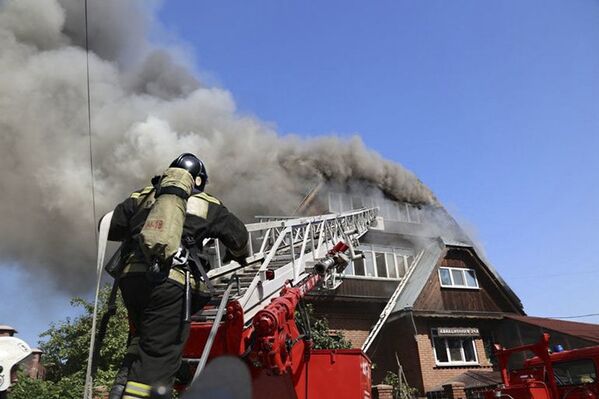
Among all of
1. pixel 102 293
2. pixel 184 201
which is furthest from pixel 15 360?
pixel 102 293

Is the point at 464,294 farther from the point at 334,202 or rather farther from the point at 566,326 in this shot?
the point at 334,202

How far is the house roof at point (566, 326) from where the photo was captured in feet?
42.5

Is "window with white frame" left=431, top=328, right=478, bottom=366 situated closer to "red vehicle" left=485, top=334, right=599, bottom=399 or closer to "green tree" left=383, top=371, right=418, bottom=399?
"green tree" left=383, top=371, right=418, bottom=399

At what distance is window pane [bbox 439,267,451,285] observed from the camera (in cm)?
1562

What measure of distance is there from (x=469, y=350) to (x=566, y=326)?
3.00 metres

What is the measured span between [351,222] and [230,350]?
9113 mm

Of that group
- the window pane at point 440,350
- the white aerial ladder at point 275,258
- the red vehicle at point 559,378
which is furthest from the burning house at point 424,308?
the red vehicle at point 559,378

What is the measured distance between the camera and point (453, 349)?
14.7 metres

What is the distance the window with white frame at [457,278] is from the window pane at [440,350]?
1.84m

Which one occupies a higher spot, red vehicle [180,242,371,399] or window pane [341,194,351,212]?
window pane [341,194,351,212]

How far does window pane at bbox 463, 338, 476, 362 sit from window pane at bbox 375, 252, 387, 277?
133 inches

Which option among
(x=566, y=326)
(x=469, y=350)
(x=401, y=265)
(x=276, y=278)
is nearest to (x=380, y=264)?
(x=401, y=265)

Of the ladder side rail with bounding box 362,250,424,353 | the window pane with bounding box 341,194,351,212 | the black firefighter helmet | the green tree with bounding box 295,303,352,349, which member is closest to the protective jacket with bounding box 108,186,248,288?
the black firefighter helmet

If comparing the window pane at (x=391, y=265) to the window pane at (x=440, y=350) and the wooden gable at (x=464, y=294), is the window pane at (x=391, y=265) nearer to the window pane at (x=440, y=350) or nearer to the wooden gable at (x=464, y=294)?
the wooden gable at (x=464, y=294)
